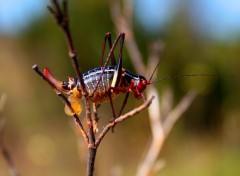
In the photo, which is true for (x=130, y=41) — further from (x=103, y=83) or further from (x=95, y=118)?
(x=95, y=118)

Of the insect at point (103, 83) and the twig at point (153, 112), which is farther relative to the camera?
the twig at point (153, 112)

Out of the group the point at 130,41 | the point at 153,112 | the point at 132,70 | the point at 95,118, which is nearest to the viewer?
the point at 95,118

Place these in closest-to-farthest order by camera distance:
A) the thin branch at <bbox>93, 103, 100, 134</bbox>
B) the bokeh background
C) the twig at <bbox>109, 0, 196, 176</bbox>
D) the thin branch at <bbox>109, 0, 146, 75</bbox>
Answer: the thin branch at <bbox>93, 103, 100, 134</bbox> → the twig at <bbox>109, 0, 196, 176</bbox> → the thin branch at <bbox>109, 0, 146, 75</bbox> → the bokeh background

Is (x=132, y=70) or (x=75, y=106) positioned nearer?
(x=75, y=106)

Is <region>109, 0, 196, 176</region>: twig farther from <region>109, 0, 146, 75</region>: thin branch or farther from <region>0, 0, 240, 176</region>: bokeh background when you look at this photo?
<region>0, 0, 240, 176</region>: bokeh background

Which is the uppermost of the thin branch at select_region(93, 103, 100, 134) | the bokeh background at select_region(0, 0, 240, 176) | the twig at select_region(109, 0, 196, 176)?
the thin branch at select_region(93, 103, 100, 134)

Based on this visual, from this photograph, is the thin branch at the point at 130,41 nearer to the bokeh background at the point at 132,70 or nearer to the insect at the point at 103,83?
the insect at the point at 103,83

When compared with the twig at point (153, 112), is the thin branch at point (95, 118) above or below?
above

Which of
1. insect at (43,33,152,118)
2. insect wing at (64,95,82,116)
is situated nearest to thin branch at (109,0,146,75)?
insect at (43,33,152,118)

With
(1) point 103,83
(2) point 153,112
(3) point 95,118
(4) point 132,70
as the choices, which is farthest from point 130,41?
(4) point 132,70

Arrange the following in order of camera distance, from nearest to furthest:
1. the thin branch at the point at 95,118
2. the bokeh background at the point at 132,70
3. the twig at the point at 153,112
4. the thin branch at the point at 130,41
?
the thin branch at the point at 95,118 < the twig at the point at 153,112 < the thin branch at the point at 130,41 < the bokeh background at the point at 132,70

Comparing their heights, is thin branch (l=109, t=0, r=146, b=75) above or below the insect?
below

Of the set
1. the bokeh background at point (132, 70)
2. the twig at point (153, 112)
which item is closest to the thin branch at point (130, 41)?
the twig at point (153, 112)
